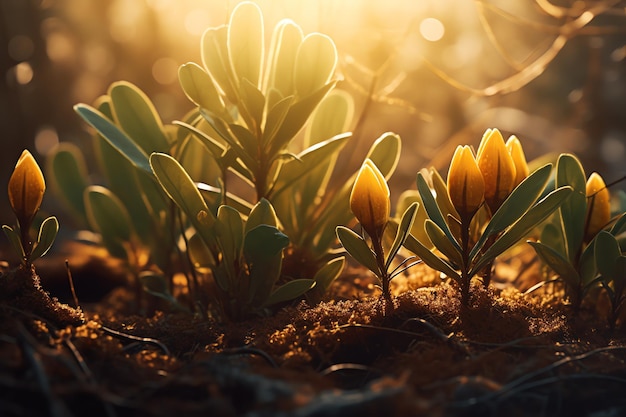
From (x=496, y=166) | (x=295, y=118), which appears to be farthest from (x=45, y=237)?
(x=496, y=166)

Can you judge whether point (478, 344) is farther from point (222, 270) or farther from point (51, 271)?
point (51, 271)

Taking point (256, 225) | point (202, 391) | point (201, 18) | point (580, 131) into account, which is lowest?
point (202, 391)

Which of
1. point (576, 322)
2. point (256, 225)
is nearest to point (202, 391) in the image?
point (256, 225)

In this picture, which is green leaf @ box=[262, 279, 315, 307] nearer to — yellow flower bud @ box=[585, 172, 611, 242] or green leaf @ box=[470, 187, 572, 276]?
green leaf @ box=[470, 187, 572, 276]

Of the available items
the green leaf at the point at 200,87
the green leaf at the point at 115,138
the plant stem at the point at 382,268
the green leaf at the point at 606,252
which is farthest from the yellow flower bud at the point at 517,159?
the green leaf at the point at 115,138

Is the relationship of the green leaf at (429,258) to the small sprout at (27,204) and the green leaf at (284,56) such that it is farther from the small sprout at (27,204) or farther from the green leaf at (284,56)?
the small sprout at (27,204)

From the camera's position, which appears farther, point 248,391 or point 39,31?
point 39,31
